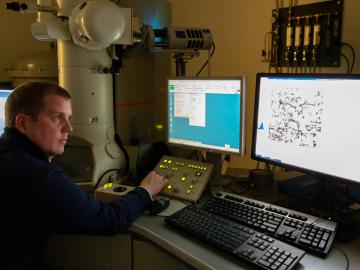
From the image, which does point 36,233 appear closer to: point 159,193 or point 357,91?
point 159,193

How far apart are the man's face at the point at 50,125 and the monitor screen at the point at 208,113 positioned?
559 millimetres

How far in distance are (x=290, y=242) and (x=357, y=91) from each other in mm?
508

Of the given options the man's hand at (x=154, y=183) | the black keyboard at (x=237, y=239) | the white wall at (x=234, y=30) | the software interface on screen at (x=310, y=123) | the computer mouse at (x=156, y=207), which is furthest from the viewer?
the white wall at (x=234, y=30)

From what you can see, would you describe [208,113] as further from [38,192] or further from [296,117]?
[38,192]

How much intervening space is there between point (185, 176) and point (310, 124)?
0.57 meters

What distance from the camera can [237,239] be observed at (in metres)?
Result: 1.10

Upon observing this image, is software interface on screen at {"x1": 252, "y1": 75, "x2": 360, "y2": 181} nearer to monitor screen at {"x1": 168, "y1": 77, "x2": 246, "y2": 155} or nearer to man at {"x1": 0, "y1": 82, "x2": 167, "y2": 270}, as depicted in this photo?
monitor screen at {"x1": 168, "y1": 77, "x2": 246, "y2": 155}

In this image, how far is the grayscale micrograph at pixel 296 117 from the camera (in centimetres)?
125

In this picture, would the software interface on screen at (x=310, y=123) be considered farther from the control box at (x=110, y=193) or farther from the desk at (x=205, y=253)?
the control box at (x=110, y=193)

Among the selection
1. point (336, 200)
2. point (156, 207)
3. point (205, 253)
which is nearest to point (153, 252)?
point (156, 207)

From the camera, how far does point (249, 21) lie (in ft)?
7.52

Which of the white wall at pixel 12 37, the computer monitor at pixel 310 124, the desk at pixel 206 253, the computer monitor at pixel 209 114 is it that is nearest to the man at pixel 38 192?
the desk at pixel 206 253

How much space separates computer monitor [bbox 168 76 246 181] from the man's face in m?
0.56

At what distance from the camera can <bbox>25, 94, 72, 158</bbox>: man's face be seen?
1.19m
